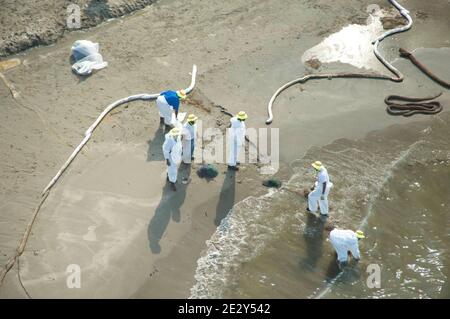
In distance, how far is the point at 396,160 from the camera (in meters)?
15.3

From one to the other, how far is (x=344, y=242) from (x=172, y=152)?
435 centimetres

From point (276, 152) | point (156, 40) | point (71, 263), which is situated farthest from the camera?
point (156, 40)

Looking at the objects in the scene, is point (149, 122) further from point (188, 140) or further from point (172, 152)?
point (172, 152)

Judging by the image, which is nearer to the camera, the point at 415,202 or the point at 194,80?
the point at 415,202

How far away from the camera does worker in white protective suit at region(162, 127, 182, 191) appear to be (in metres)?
13.0

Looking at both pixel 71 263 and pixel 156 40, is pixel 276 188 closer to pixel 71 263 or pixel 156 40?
pixel 71 263

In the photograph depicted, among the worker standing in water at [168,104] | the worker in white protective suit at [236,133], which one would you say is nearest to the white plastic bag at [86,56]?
the worker standing in water at [168,104]

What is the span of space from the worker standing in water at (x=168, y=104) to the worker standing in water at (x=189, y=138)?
29.5 inches

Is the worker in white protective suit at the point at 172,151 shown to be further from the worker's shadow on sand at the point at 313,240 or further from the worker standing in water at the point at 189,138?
the worker's shadow on sand at the point at 313,240

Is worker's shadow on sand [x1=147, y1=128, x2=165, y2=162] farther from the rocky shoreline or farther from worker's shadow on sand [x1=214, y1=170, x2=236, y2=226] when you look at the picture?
the rocky shoreline

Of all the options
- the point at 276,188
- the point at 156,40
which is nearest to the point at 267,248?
the point at 276,188

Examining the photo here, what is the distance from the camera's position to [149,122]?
15367 mm

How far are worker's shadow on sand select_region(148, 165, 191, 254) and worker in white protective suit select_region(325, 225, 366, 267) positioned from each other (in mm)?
3547

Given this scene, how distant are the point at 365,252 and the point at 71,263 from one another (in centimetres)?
644
